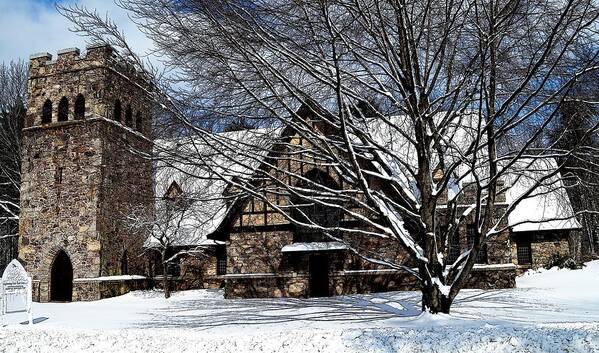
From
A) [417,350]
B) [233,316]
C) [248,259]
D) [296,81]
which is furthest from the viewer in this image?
[248,259]

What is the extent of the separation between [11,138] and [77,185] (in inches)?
443

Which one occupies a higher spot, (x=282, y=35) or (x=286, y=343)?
(x=282, y=35)

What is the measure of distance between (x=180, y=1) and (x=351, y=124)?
3821 millimetres

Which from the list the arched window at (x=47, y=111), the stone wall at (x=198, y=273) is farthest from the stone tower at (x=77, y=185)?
the stone wall at (x=198, y=273)

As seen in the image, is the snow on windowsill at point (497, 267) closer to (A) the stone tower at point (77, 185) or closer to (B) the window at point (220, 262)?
(B) the window at point (220, 262)

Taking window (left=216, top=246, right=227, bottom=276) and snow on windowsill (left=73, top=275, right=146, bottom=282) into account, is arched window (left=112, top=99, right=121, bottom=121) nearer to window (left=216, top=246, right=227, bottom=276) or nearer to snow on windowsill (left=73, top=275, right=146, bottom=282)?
snow on windowsill (left=73, top=275, right=146, bottom=282)

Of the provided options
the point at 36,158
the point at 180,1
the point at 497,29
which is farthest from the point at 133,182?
the point at 497,29

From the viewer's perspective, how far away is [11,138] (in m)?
34.0

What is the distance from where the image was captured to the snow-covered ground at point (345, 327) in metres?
7.98

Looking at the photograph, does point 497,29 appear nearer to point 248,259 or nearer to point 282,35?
point 282,35

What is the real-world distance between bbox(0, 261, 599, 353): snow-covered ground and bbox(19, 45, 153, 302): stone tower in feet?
23.3

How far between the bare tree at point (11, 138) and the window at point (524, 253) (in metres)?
26.6

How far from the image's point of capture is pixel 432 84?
35.9ft

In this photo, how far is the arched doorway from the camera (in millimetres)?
25880
